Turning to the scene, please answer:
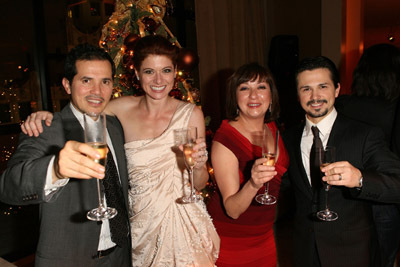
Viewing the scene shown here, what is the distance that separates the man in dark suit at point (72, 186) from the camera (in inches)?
51.9

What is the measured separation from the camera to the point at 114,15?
278 centimetres

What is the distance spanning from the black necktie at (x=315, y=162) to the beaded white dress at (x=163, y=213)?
2.61 feet

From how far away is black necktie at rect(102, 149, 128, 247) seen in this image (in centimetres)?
173

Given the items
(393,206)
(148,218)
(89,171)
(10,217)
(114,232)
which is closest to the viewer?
(89,171)

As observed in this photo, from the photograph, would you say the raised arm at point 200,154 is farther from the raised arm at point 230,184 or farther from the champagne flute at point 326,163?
the champagne flute at point 326,163

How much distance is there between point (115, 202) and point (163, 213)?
50 cm

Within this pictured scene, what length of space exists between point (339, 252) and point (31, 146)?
1681mm

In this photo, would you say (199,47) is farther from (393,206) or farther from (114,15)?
(393,206)

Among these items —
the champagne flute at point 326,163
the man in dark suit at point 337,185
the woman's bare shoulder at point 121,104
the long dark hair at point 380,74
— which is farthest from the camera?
the long dark hair at point 380,74

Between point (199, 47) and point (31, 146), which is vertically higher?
point (199, 47)

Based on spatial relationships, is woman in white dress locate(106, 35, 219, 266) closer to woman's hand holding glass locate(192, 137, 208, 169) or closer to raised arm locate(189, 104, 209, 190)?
raised arm locate(189, 104, 209, 190)

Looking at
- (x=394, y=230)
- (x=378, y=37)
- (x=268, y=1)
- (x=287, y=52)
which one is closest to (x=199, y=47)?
(x=287, y=52)

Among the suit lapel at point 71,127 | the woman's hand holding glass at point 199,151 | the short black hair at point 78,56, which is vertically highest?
the short black hair at point 78,56

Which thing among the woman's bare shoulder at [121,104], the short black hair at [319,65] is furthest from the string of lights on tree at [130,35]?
the short black hair at [319,65]
